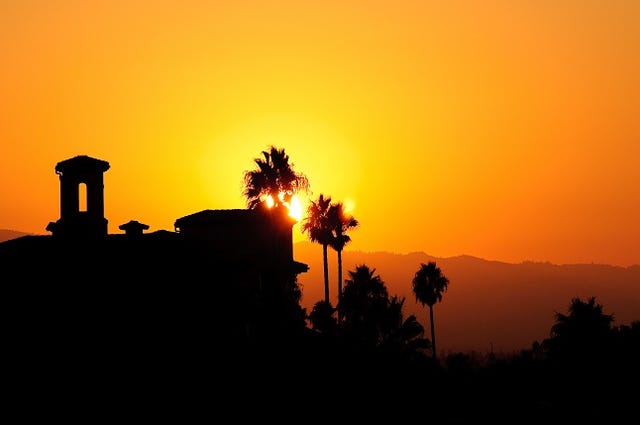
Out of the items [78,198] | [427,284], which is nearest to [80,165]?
[78,198]

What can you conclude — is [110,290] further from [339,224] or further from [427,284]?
[427,284]

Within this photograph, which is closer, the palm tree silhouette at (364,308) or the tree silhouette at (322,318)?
the tree silhouette at (322,318)

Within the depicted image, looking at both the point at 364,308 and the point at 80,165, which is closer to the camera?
the point at 80,165

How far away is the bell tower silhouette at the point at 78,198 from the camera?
3903 cm

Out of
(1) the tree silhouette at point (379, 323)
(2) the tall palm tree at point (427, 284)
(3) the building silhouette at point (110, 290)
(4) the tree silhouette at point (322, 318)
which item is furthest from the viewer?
(2) the tall palm tree at point (427, 284)

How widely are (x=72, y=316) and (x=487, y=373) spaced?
48.0 meters

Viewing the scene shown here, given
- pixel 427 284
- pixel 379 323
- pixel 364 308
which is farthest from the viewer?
pixel 427 284

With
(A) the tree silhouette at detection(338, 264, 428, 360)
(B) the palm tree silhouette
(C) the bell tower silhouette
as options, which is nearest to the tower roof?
(C) the bell tower silhouette

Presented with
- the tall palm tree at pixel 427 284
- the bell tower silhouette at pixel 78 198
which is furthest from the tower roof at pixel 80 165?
the tall palm tree at pixel 427 284

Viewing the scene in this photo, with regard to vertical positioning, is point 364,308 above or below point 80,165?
below

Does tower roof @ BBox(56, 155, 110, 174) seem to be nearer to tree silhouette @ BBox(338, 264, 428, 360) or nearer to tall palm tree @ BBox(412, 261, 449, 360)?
tree silhouette @ BBox(338, 264, 428, 360)

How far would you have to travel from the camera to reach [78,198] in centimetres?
3966

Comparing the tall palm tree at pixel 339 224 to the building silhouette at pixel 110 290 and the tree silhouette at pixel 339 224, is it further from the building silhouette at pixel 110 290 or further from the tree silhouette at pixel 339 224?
the building silhouette at pixel 110 290

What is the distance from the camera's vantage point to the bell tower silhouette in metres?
39.0
